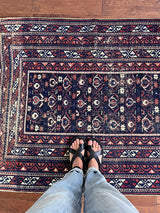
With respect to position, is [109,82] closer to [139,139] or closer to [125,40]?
[125,40]

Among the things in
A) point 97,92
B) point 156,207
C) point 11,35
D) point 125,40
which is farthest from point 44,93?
point 156,207

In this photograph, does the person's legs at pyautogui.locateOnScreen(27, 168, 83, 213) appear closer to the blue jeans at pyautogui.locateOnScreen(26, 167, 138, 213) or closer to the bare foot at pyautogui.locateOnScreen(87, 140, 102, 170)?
the blue jeans at pyautogui.locateOnScreen(26, 167, 138, 213)

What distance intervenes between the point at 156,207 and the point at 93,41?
103 centimetres

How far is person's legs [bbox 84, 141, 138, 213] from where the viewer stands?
25.4 inches

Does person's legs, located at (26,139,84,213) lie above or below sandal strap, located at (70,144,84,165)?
below

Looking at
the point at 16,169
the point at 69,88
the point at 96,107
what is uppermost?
the point at 69,88

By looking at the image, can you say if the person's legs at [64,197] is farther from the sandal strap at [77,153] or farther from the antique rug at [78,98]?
the antique rug at [78,98]

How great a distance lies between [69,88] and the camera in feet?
3.67

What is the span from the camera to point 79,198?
2.73 ft

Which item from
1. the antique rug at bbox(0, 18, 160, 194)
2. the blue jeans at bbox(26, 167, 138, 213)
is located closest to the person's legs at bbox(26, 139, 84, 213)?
the blue jeans at bbox(26, 167, 138, 213)

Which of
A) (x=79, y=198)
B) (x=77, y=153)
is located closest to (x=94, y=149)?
(x=77, y=153)

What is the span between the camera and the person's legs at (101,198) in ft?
2.12

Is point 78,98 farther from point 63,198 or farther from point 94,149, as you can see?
point 63,198

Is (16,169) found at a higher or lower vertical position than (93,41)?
lower
